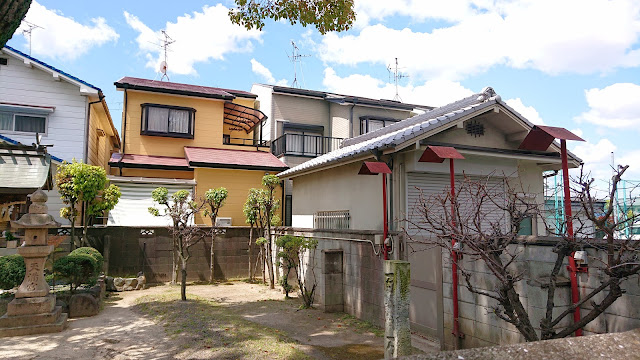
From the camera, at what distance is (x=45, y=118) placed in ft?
52.1

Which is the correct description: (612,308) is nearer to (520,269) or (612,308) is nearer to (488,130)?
(520,269)

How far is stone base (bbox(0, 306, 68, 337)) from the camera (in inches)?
307

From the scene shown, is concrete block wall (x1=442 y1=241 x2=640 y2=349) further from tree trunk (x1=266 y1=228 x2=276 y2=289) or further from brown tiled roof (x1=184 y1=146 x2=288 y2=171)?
brown tiled roof (x1=184 y1=146 x2=288 y2=171)

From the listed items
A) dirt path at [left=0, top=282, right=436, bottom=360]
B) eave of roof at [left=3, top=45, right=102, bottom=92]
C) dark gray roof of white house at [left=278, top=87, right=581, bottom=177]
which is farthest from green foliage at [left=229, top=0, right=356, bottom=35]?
eave of roof at [left=3, top=45, right=102, bottom=92]

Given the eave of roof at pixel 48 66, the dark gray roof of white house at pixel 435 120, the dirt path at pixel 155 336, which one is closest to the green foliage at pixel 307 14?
the dark gray roof of white house at pixel 435 120

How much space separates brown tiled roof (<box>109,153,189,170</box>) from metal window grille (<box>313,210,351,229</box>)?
7493mm

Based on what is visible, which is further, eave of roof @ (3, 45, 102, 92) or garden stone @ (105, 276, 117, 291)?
eave of roof @ (3, 45, 102, 92)

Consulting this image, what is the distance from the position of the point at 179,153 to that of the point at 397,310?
16.0 m

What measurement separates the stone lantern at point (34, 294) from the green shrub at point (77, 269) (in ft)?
2.66

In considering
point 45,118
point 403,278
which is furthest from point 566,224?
point 45,118

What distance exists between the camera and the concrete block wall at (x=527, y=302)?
4221 mm

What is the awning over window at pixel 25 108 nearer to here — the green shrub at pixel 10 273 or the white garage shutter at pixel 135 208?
the white garage shutter at pixel 135 208

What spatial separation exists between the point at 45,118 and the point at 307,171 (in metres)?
11.3

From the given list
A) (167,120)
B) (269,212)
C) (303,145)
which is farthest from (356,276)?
(167,120)
